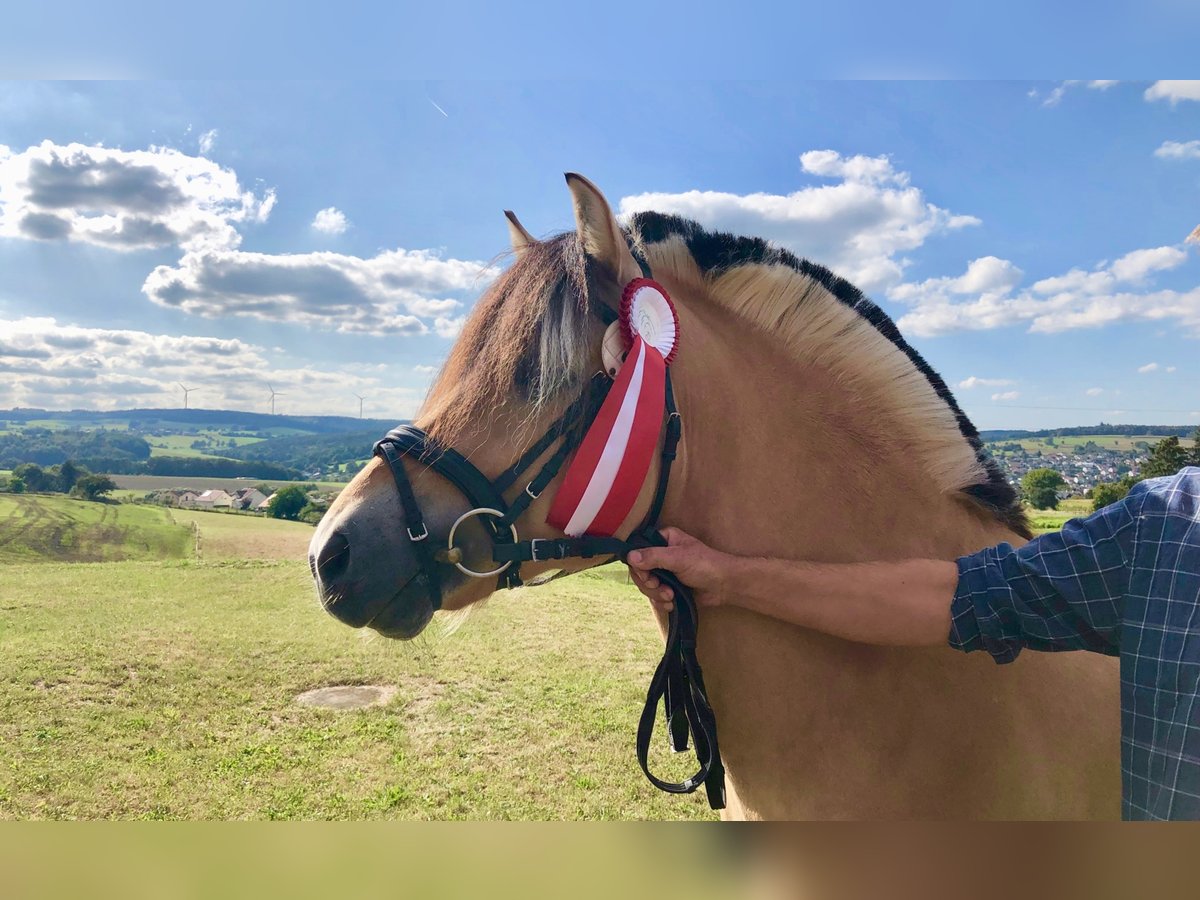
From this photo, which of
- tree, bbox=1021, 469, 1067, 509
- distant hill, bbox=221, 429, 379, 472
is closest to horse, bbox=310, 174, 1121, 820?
tree, bbox=1021, 469, 1067, 509

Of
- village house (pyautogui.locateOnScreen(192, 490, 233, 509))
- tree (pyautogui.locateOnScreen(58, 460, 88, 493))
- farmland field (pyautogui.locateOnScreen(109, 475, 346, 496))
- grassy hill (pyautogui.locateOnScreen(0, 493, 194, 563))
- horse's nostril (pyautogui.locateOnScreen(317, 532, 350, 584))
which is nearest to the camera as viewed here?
horse's nostril (pyautogui.locateOnScreen(317, 532, 350, 584))

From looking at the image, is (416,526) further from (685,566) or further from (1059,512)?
(1059,512)

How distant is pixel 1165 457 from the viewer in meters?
3.86

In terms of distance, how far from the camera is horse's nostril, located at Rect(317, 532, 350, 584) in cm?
156

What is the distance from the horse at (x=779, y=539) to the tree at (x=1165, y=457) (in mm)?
2713

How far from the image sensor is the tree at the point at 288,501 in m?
12.8

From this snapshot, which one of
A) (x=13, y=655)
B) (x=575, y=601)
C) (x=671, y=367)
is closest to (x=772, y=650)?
(x=671, y=367)

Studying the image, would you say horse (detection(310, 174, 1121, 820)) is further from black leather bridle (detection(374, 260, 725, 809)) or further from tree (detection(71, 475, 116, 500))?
tree (detection(71, 475, 116, 500))

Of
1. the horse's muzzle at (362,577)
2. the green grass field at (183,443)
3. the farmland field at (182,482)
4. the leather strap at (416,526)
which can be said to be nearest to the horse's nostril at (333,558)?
the horse's muzzle at (362,577)

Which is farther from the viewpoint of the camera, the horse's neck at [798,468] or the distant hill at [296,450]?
the distant hill at [296,450]

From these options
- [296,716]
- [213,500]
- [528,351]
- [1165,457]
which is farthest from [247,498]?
[1165,457]

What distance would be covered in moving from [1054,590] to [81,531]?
15827 millimetres

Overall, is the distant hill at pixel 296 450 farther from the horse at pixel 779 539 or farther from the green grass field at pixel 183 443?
the horse at pixel 779 539

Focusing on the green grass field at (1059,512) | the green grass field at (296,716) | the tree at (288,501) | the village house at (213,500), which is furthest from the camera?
the village house at (213,500)
